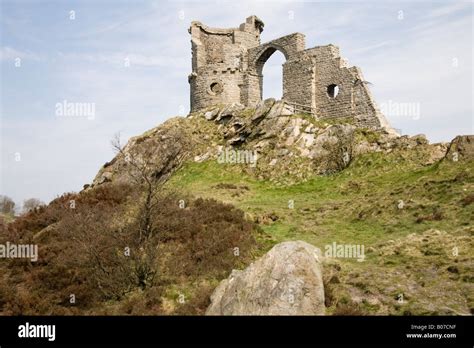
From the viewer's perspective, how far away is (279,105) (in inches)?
1441

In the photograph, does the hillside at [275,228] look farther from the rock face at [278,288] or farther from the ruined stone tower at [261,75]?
the ruined stone tower at [261,75]

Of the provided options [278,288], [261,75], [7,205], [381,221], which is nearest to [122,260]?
[278,288]

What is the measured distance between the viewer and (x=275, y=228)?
72.1ft

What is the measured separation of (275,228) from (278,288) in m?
9.52

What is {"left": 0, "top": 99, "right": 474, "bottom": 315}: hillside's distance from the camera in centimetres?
1520

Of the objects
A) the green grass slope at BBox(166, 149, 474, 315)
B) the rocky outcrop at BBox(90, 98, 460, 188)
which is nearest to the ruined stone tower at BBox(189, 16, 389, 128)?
the rocky outcrop at BBox(90, 98, 460, 188)

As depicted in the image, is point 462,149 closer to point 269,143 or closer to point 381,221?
point 381,221

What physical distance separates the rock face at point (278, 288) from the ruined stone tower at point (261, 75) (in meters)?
22.2

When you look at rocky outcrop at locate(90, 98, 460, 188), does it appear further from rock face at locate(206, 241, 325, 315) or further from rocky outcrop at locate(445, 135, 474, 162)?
rock face at locate(206, 241, 325, 315)

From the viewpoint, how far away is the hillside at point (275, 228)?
15.2m

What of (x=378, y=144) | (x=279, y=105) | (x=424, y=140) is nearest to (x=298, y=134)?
(x=279, y=105)
